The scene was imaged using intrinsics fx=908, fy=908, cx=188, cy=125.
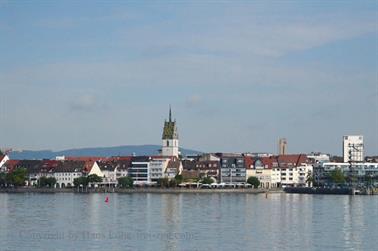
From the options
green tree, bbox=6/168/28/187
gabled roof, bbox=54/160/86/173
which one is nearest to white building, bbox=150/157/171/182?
gabled roof, bbox=54/160/86/173

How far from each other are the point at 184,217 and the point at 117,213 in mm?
5613

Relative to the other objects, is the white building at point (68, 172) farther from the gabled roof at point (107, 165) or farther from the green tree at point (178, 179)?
the green tree at point (178, 179)

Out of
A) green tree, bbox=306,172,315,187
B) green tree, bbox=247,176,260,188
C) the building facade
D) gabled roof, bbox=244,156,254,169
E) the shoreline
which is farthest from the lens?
green tree, bbox=306,172,315,187

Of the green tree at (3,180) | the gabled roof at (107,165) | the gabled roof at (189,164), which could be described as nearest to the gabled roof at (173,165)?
the gabled roof at (189,164)

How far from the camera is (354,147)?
14912cm

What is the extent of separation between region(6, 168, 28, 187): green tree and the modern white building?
185 feet

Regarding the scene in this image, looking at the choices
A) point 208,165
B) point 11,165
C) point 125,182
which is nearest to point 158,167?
point 208,165

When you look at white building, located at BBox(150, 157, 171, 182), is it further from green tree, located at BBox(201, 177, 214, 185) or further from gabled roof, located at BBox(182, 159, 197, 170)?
green tree, located at BBox(201, 177, 214, 185)

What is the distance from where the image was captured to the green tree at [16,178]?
116875 mm

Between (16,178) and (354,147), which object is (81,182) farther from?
(354,147)

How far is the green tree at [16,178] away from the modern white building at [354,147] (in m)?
56.5

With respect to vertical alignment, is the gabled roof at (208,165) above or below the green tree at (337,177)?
above

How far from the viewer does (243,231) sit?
3919 centimetres

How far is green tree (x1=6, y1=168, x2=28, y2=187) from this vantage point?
383ft
